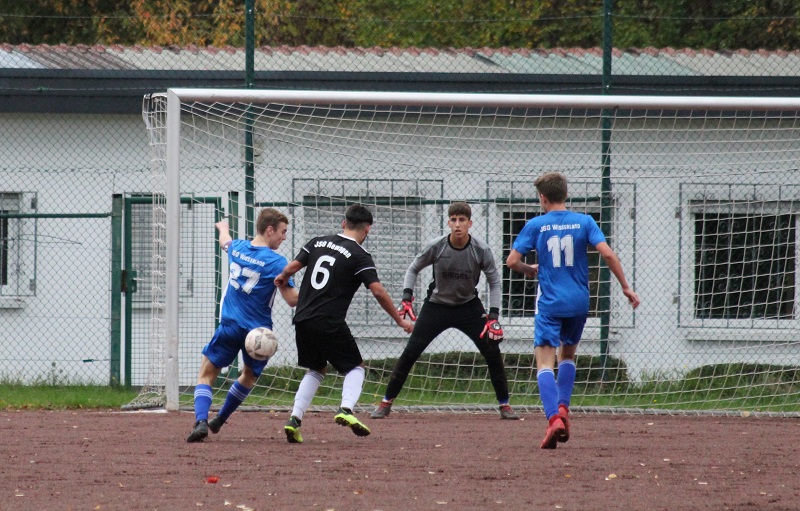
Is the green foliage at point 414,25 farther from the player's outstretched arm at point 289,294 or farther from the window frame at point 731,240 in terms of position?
the player's outstretched arm at point 289,294

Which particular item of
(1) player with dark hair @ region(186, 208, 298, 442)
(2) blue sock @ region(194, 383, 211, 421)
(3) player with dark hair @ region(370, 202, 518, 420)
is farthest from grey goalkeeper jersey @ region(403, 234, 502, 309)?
(2) blue sock @ region(194, 383, 211, 421)

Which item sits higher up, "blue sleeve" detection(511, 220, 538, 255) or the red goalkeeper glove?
"blue sleeve" detection(511, 220, 538, 255)

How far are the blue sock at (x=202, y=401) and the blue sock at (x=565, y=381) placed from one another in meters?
2.25

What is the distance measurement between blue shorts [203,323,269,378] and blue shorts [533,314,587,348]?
176 centimetres

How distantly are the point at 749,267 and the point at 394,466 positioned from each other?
18.7ft

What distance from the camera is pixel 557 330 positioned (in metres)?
7.32

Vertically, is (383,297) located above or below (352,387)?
above

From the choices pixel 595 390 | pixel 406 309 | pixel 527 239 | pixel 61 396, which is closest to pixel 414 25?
pixel 595 390

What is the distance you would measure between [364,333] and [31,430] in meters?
3.97

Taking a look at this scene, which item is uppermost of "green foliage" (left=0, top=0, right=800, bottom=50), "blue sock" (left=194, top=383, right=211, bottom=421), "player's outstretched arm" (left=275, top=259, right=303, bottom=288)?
"green foliage" (left=0, top=0, right=800, bottom=50)

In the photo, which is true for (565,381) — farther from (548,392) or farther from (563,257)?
(563,257)

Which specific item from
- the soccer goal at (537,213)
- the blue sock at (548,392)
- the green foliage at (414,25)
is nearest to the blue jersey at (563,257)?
the blue sock at (548,392)

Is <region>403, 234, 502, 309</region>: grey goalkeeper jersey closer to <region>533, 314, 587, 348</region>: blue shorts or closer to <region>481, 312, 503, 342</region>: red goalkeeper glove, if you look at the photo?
<region>481, 312, 503, 342</region>: red goalkeeper glove

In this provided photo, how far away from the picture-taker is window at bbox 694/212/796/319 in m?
10.8
